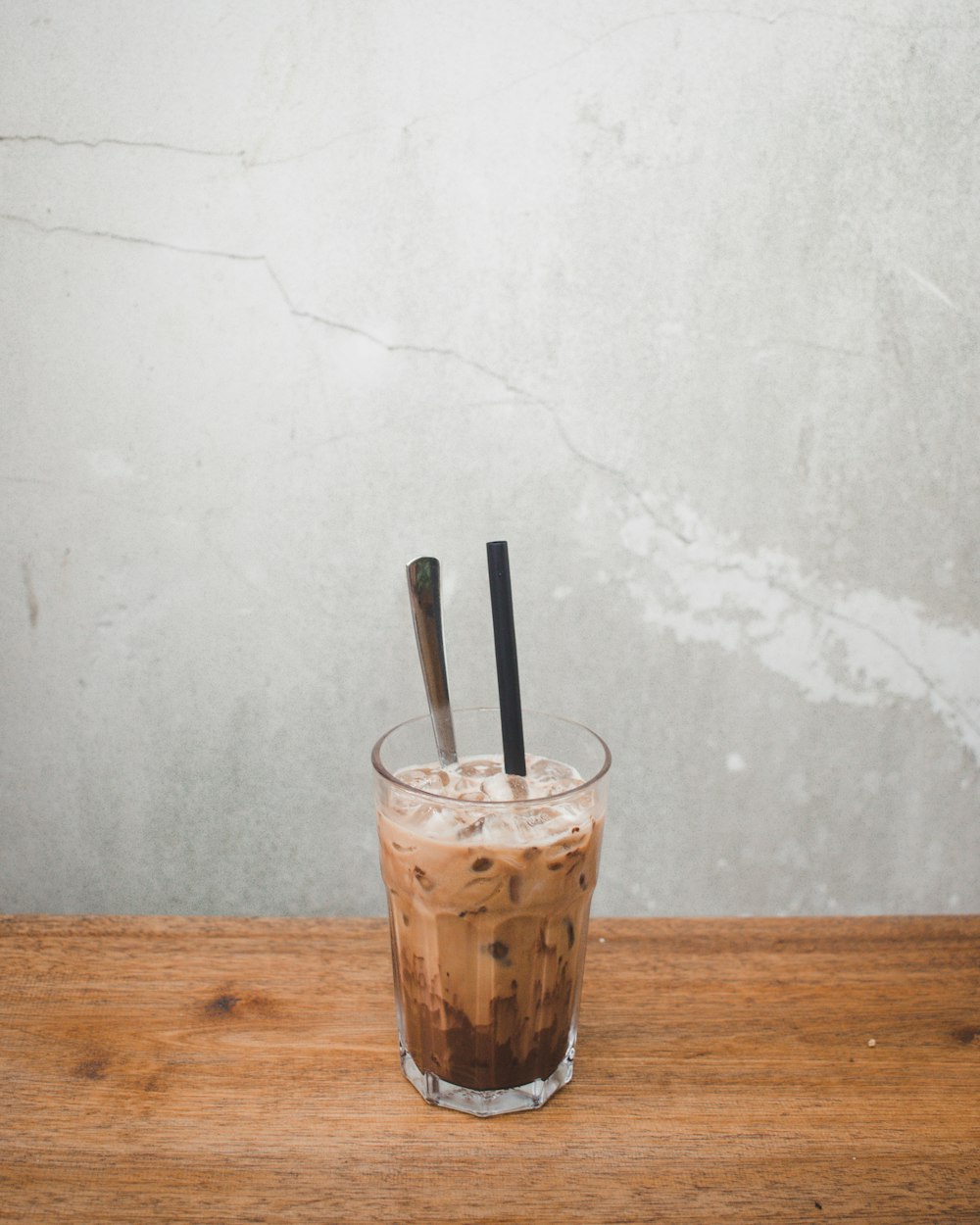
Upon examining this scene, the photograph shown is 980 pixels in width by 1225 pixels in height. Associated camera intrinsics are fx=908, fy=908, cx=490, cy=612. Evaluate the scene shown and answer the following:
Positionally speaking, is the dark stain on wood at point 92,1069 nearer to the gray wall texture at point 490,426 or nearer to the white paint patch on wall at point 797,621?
the gray wall texture at point 490,426

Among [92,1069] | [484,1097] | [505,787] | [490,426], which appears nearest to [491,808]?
[505,787]

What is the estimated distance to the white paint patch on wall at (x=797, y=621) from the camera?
1.35 metres

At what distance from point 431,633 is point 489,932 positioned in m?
0.26

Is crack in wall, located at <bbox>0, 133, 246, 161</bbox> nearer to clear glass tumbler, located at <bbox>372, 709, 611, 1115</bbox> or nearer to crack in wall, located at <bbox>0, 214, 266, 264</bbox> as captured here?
crack in wall, located at <bbox>0, 214, 266, 264</bbox>

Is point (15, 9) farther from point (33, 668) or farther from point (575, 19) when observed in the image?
point (33, 668)

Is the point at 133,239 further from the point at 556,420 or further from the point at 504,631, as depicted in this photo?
the point at 504,631

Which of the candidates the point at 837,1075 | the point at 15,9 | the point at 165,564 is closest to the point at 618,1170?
the point at 837,1075

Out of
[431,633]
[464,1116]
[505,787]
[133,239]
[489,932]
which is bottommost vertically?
[464,1116]

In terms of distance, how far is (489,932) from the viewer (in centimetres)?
76

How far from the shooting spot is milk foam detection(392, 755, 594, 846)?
2.44 ft

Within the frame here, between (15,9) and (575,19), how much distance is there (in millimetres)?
765

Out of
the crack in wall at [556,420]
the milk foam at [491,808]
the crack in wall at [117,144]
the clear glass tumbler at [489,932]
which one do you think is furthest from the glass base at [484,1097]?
the crack in wall at [117,144]

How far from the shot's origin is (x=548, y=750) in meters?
0.89

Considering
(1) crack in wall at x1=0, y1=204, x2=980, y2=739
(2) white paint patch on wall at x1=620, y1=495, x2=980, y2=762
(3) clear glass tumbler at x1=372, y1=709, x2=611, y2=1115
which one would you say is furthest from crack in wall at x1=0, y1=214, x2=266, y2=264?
(3) clear glass tumbler at x1=372, y1=709, x2=611, y2=1115
